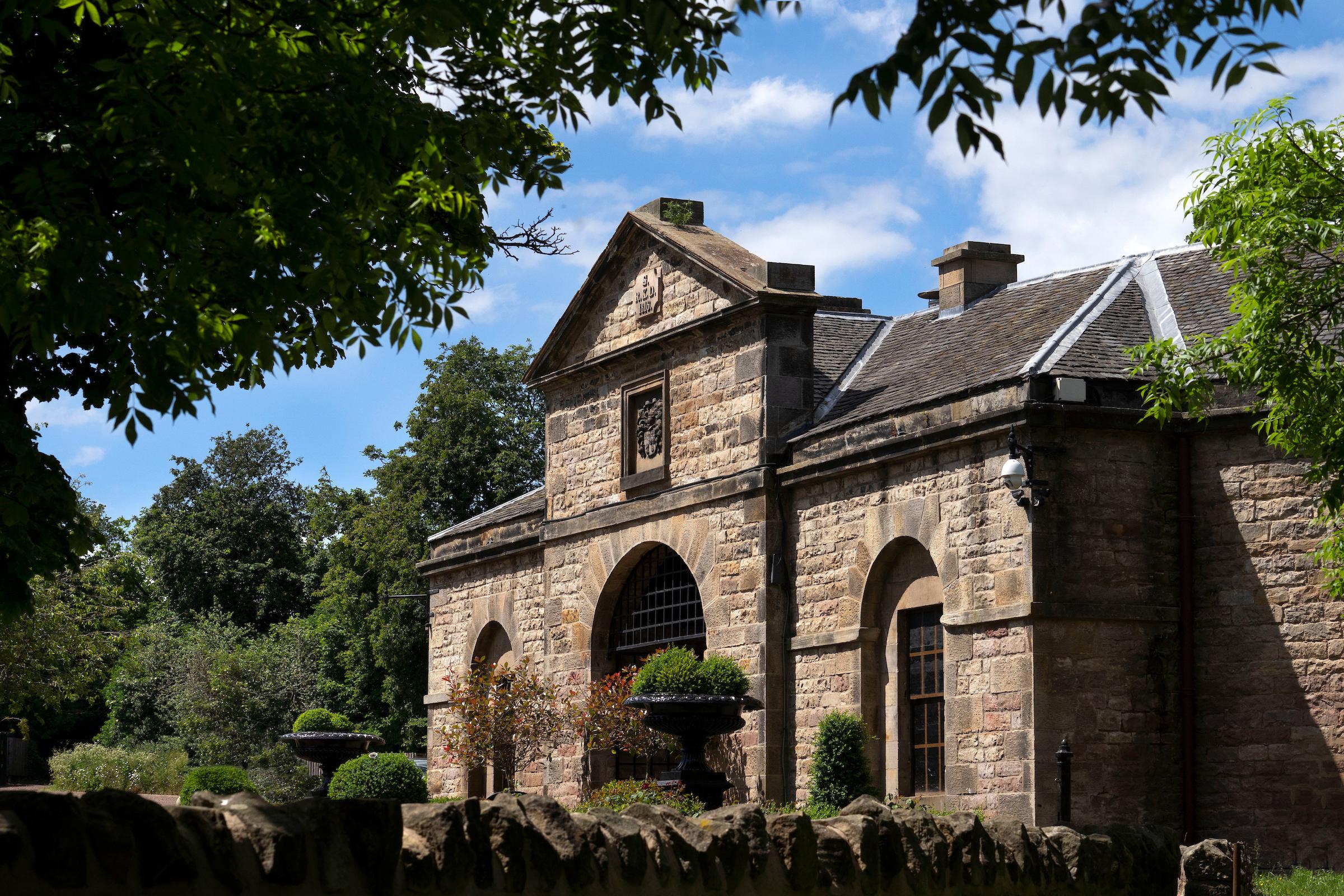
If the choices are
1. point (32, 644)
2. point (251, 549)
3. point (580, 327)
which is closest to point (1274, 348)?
point (580, 327)

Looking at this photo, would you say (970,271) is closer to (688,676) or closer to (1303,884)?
(688,676)

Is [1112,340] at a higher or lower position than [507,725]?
higher

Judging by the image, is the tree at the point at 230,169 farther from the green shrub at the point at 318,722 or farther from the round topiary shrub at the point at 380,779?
the green shrub at the point at 318,722

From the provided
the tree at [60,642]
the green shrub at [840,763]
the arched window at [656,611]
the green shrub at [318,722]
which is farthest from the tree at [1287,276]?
the tree at [60,642]

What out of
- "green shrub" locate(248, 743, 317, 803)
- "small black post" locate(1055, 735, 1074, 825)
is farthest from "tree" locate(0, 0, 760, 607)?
"green shrub" locate(248, 743, 317, 803)

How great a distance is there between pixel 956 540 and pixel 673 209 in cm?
873

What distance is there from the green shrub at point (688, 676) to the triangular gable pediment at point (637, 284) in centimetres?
482

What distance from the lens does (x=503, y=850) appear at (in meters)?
6.35

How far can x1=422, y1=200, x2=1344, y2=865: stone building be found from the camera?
17.0m

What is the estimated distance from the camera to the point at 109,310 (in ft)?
28.5

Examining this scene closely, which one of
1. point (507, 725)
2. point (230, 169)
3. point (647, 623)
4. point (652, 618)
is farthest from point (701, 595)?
point (230, 169)

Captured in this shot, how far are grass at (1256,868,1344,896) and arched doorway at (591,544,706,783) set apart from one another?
9515 mm

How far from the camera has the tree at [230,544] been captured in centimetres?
6462

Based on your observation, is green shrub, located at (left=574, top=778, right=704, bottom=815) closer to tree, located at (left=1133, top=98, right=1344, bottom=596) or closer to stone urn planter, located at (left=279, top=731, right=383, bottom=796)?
stone urn planter, located at (left=279, top=731, right=383, bottom=796)
